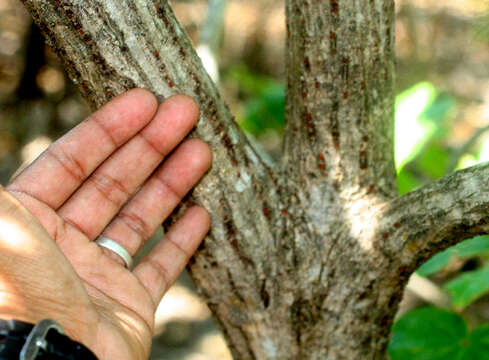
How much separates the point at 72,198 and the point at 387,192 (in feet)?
2.39

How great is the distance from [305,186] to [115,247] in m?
0.47

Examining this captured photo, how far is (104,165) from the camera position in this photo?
1.16 metres

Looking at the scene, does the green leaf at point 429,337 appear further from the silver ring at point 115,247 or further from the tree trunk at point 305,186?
the silver ring at point 115,247

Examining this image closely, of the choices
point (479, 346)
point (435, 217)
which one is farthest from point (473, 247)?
point (435, 217)

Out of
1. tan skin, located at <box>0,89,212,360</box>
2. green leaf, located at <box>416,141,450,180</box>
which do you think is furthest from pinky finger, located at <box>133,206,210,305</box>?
green leaf, located at <box>416,141,450,180</box>

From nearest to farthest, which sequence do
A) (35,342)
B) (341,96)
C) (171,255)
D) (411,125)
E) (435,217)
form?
(35,342), (435,217), (341,96), (171,255), (411,125)

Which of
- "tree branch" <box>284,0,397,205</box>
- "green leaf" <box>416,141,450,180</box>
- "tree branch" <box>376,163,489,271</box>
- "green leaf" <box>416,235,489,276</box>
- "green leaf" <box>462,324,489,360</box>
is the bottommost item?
→ "green leaf" <box>462,324,489,360</box>

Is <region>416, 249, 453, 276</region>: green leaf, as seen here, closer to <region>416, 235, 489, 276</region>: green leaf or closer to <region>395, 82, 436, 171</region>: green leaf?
<region>416, 235, 489, 276</region>: green leaf

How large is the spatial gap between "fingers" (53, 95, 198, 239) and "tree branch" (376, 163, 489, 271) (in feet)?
1.58

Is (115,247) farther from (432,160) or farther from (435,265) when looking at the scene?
(432,160)

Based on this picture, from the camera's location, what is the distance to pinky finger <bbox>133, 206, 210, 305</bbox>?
3.58 feet

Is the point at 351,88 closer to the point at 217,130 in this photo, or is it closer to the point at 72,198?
the point at 217,130

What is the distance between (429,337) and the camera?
1.33 metres

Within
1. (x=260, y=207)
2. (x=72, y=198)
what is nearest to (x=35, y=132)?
(x=72, y=198)
